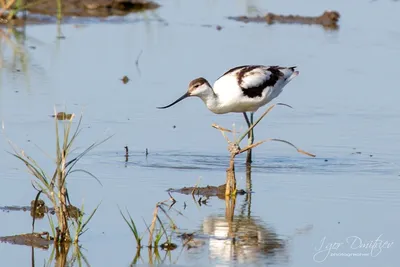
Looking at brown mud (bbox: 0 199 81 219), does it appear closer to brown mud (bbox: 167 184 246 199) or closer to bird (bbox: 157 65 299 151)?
brown mud (bbox: 167 184 246 199)

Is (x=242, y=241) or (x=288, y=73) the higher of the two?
(x=288, y=73)

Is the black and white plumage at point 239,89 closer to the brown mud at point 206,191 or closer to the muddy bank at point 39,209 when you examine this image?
the brown mud at point 206,191

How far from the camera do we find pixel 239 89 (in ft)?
32.8

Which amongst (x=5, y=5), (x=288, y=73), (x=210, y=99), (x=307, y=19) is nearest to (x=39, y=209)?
(x=210, y=99)

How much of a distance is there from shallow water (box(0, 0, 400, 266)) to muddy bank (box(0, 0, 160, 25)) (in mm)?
417

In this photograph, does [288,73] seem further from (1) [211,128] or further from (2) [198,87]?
(2) [198,87]

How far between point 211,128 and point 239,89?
2.83ft

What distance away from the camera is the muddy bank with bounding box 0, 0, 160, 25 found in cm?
1655

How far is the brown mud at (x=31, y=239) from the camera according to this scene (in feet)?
22.4

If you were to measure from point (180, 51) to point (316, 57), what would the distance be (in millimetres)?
1826

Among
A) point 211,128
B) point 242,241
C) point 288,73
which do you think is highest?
point 288,73

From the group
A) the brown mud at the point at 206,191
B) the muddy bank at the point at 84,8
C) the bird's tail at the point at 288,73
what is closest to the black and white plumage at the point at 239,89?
the bird's tail at the point at 288,73

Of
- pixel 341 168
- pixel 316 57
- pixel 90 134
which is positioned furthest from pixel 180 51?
pixel 341 168

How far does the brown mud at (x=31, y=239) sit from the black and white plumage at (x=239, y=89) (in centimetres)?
308
